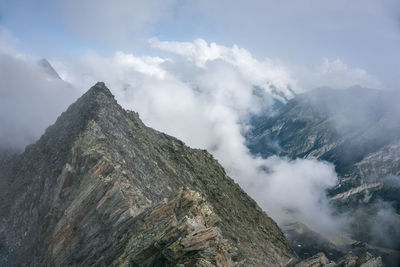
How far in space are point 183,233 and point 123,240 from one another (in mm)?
13102

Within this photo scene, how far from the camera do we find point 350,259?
4690 inches

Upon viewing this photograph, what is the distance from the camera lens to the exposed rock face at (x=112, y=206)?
40281 mm

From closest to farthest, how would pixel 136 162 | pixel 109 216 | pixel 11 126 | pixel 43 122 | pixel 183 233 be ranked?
pixel 183 233 → pixel 109 216 → pixel 136 162 → pixel 11 126 → pixel 43 122

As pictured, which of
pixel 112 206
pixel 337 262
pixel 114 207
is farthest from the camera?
pixel 337 262

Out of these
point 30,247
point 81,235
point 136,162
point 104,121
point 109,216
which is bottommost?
point 30,247

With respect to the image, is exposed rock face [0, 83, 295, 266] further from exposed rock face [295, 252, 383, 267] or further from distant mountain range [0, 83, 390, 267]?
exposed rock face [295, 252, 383, 267]

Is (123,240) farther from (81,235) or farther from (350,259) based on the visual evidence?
(350,259)

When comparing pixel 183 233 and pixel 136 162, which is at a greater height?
pixel 136 162

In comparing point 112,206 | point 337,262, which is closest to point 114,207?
Result: point 112,206

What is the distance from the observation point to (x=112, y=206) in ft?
176

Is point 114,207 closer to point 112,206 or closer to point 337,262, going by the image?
point 112,206

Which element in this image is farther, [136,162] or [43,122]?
[43,122]

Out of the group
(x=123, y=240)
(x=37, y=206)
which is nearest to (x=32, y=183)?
(x=37, y=206)

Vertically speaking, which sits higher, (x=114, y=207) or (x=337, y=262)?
(x=337, y=262)
